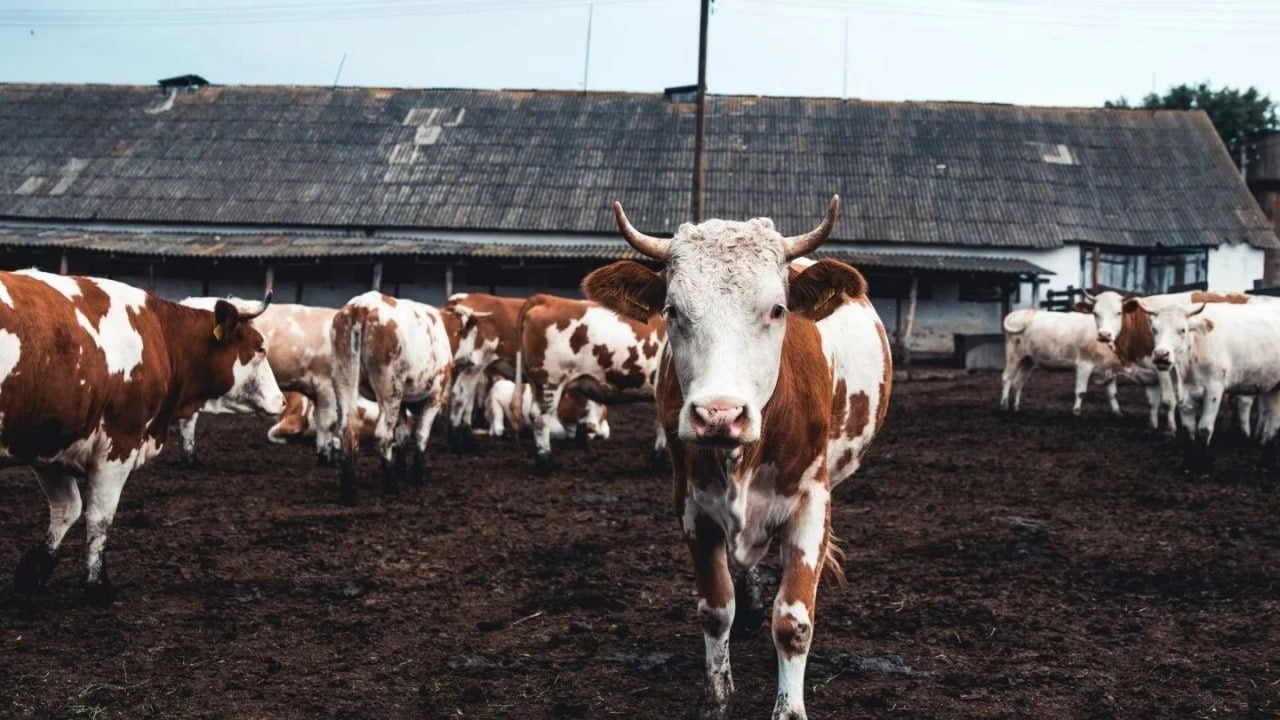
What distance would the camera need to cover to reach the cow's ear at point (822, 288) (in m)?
3.64

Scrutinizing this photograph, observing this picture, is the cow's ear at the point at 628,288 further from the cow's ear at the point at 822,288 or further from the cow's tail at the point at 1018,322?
the cow's tail at the point at 1018,322

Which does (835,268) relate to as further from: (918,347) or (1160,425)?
(918,347)

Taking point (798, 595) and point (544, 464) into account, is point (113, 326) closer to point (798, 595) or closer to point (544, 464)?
point (798, 595)

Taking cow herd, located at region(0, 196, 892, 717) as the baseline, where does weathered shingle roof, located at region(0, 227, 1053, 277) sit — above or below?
above

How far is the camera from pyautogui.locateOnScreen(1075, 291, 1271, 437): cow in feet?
37.7

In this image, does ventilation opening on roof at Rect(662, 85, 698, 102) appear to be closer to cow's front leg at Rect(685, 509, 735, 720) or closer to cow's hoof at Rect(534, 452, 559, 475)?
cow's hoof at Rect(534, 452, 559, 475)

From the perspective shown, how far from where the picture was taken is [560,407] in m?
12.2

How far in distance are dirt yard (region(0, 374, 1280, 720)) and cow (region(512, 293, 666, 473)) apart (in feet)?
3.97

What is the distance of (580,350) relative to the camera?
10.5 m

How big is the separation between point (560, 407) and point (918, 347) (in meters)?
15.3

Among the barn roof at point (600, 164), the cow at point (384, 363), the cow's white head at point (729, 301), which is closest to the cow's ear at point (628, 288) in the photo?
the cow's white head at point (729, 301)

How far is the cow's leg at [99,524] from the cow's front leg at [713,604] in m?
2.99

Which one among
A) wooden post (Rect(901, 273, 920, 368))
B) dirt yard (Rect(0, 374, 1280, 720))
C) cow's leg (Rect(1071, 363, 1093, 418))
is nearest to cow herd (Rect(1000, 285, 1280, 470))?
dirt yard (Rect(0, 374, 1280, 720))

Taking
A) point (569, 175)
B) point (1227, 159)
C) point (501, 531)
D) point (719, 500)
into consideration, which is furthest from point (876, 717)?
point (1227, 159)
